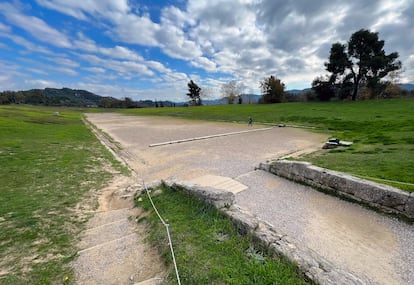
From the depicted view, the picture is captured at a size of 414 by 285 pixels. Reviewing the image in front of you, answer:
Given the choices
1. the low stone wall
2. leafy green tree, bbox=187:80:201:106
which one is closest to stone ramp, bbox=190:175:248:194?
the low stone wall

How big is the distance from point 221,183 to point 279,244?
11.9 ft

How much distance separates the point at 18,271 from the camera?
2.76 meters

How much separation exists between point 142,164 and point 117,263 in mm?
6651

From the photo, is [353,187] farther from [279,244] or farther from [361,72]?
[361,72]

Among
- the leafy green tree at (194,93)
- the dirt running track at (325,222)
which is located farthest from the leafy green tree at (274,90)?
the dirt running track at (325,222)

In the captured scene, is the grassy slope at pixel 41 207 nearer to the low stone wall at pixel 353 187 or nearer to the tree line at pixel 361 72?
the low stone wall at pixel 353 187

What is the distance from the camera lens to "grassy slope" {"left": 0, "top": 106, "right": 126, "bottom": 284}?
2877 mm

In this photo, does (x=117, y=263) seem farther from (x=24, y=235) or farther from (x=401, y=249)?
(x=401, y=249)

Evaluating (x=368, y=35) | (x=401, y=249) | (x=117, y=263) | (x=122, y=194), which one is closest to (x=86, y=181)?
(x=122, y=194)

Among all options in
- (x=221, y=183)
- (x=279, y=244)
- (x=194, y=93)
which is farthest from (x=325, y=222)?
(x=194, y=93)

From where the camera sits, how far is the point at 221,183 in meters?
6.59

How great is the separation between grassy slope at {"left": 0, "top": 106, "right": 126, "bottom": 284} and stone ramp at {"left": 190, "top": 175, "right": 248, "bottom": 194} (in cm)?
333

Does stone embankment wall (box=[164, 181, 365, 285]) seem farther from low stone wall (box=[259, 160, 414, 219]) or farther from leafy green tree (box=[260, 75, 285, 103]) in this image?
leafy green tree (box=[260, 75, 285, 103])

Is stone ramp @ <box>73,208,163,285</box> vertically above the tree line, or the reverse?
the tree line
